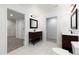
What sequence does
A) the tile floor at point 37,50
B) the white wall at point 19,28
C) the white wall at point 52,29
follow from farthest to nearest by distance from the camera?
the white wall at point 19,28, the white wall at point 52,29, the tile floor at point 37,50

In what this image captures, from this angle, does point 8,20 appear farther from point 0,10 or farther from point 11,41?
point 11,41

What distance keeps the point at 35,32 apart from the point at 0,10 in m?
1.65

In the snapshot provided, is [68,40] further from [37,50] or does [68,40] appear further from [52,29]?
[37,50]

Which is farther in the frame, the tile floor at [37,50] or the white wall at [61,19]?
the white wall at [61,19]

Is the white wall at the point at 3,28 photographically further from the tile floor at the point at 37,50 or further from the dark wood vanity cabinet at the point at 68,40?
the dark wood vanity cabinet at the point at 68,40

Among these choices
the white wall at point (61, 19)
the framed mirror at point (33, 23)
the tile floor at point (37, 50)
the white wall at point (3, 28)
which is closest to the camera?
the tile floor at point (37, 50)

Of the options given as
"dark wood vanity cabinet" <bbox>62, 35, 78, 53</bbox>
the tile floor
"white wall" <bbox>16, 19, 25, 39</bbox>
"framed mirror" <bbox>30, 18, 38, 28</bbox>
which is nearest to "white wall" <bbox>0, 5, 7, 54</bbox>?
the tile floor

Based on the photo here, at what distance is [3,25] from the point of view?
194cm

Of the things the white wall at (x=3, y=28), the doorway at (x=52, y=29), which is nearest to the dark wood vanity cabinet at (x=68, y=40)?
the doorway at (x=52, y=29)

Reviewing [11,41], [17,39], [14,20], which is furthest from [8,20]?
[17,39]

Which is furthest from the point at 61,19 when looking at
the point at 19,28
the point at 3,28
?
the point at 3,28

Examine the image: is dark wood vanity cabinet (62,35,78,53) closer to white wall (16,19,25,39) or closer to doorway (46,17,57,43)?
doorway (46,17,57,43)

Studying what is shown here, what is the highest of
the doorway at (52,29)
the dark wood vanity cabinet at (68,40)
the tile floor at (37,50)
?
the doorway at (52,29)
